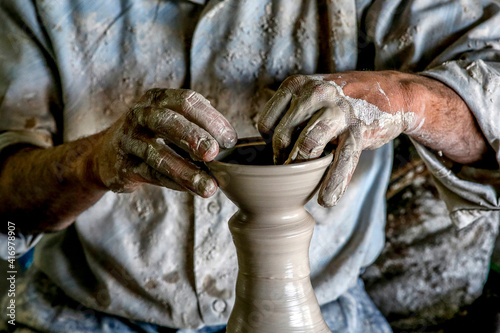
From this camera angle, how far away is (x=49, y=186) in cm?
121

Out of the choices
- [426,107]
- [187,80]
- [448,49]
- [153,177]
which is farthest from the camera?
[187,80]

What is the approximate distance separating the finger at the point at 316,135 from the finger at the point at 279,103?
0.20 feet

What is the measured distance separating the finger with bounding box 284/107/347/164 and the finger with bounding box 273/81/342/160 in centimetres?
1

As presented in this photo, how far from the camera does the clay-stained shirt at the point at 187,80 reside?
1227 mm

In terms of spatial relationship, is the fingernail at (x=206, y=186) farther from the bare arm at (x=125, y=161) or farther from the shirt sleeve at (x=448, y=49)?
the shirt sleeve at (x=448, y=49)

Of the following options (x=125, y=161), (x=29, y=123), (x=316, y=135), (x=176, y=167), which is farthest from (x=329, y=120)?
(x=29, y=123)

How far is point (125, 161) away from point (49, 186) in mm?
373

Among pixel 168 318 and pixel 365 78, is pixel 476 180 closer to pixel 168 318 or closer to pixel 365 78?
pixel 365 78

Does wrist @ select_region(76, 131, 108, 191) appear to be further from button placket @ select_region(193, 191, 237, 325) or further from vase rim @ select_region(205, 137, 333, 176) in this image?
vase rim @ select_region(205, 137, 333, 176)

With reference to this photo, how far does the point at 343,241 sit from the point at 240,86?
Answer: 0.50 metres

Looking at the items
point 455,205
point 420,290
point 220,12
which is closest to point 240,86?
point 220,12

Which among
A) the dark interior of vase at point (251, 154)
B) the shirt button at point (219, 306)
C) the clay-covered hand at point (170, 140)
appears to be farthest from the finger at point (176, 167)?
the shirt button at point (219, 306)

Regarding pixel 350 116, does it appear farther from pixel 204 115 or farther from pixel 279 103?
pixel 204 115

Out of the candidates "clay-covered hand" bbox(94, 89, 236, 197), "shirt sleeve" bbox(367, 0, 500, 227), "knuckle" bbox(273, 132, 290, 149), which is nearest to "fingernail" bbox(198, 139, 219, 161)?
"clay-covered hand" bbox(94, 89, 236, 197)
